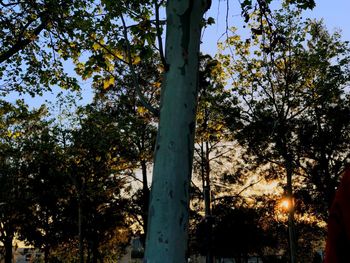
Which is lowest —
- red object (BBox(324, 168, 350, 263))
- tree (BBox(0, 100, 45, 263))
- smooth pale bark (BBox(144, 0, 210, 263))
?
red object (BBox(324, 168, 350, 263))

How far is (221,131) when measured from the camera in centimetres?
3034

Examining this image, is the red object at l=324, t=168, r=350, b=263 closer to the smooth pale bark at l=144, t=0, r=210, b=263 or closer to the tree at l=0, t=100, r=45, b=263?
the smooth pale bark at l=144, t=0, r=210, b=263

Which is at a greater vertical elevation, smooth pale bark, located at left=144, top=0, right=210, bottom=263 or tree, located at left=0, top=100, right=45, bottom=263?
tree, located at left=0, top=100, right=45, bottom=263

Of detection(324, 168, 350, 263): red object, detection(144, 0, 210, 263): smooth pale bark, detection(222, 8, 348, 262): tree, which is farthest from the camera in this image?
detection(222, 8, 348, 262): tree

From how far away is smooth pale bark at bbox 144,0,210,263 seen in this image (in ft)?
11.8

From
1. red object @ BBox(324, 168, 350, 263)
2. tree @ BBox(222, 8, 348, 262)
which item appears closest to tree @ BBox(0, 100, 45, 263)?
tree @ BBox(222, 8, 348, 262)

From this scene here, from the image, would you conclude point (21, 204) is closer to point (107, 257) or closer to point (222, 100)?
point (107, 257)

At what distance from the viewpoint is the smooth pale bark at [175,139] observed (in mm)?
3600

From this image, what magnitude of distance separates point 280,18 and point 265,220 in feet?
87.8

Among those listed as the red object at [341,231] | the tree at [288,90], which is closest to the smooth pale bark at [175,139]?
the red object at [341,231]

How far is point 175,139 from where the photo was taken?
3.90m

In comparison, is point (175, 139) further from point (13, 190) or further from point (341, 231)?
point (13, 190)

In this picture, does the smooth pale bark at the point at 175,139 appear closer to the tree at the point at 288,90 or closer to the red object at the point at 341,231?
the red object at the point at 341,231

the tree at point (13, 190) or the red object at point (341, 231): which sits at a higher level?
the tree at point (13, 190)
